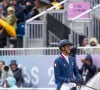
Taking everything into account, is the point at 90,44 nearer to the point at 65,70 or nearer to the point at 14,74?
the point at 14,74

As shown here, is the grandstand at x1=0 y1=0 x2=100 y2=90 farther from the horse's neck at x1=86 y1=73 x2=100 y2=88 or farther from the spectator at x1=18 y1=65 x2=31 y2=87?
the horse's neck at x1=86 y1=73 x2=100 y2=88

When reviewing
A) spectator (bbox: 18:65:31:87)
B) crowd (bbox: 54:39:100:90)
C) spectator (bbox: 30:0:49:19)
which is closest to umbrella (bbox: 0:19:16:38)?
spectator (bbox: 30:0:49:19)

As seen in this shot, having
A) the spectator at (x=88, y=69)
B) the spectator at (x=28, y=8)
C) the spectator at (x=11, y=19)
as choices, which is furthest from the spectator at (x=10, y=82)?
the spectator at (x=28, y=8)

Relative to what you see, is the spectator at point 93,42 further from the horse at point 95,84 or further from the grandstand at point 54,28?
the horse at point 95,84

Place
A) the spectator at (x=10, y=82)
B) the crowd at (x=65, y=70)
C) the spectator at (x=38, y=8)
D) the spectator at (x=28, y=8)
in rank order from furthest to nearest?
the spectator at (x=28, y=8)
the spectator at (x=38, y=8)
the spectator at (x=10, y=82)
the crowd at (x=65, y=70)

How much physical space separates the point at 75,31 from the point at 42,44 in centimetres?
110

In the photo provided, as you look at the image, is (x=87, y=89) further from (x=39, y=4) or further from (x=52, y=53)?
(x=39, y=4)

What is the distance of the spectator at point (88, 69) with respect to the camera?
14844mm

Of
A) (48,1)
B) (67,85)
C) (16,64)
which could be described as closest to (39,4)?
(48,1)

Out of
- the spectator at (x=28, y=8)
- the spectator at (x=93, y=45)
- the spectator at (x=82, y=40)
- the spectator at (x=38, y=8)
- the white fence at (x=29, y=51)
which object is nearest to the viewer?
the spectator at (x=93, y=45)

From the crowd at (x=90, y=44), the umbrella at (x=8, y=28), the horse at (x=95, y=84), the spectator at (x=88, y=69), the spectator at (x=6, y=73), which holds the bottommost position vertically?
the spectator at (x=6, y=73)

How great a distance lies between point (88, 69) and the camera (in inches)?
590

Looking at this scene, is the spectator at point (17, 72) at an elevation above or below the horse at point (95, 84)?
below

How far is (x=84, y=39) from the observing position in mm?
16312
